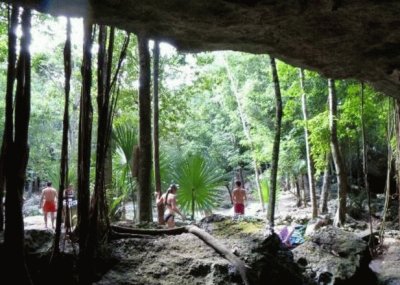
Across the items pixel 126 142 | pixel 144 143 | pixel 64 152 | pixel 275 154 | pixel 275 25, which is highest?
pixel 275 25

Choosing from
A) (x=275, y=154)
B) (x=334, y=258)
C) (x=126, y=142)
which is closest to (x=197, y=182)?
(x=126, y=142)

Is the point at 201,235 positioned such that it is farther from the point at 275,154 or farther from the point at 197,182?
the point at 197,182

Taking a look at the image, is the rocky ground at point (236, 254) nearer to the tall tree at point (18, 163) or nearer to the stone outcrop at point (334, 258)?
the stone outcrop at point (334, 258)

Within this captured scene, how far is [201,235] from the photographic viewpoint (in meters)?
4.24

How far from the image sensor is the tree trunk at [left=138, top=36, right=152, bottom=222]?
20.6ft

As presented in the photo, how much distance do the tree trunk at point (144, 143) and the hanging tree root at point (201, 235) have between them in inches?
74.3

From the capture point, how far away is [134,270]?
355 cm

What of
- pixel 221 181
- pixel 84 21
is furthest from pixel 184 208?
pixel 84 21

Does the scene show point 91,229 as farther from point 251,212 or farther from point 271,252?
point 251,212

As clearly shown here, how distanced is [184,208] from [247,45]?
512 cm

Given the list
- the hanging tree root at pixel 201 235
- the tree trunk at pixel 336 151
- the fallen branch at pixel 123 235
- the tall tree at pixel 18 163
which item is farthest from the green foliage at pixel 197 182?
the tall tree at pixel 18 163

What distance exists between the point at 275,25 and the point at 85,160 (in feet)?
6.58

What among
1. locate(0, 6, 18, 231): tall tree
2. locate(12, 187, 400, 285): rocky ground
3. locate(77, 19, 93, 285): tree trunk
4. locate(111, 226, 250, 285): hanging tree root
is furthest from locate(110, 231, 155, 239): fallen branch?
locate(0, 6, 18, 231): tall tree

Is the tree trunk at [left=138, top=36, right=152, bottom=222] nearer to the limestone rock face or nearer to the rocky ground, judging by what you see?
the rocky ground
